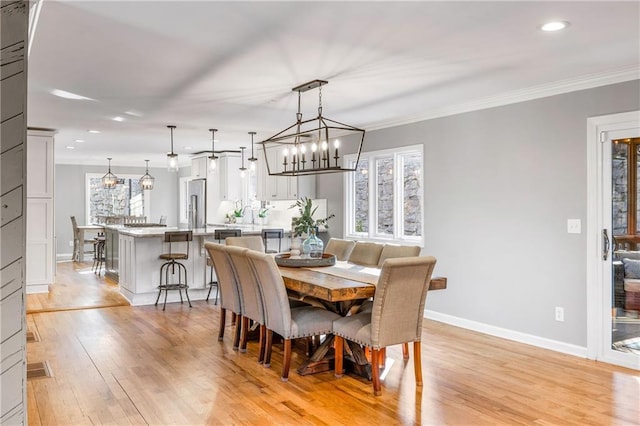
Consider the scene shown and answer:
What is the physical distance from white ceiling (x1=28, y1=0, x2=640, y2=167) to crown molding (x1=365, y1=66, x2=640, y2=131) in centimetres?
1

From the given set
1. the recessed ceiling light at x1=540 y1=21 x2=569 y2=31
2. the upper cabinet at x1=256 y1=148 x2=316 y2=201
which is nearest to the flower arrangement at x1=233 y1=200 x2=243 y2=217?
the upper cabinet at x1=256 y1=148 x2=316 y2=201

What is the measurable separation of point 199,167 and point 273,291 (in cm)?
700

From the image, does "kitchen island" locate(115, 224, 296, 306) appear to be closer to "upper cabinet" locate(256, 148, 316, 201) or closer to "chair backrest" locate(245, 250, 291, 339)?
"upper cabinet" locate(256, 148, 316, 201)

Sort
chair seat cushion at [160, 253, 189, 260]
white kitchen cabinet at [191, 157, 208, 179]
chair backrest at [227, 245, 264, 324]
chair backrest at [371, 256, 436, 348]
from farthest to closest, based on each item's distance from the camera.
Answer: white kitchen cabinet at [191, 157, 208, 179] < chair seat cushion at [160, 253, 189, 260] < chair backrest at [227, 245, 264, 324] < chair backrest at [371, 256, 436, 348]

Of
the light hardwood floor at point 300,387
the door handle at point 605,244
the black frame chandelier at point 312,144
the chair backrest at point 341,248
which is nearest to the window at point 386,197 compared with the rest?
the black frame chandelier at point 312,144

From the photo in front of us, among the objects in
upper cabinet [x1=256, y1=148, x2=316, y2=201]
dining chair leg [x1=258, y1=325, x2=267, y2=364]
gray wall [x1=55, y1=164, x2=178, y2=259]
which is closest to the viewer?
dining chair leg [x1=258, y1=325, x2=267, y2=364]

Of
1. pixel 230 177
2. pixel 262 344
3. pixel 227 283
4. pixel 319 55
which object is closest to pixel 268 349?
pixel 262 344

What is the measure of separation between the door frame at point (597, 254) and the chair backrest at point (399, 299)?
1.71m

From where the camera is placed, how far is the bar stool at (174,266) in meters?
6.24

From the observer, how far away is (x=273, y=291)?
377 centimetres

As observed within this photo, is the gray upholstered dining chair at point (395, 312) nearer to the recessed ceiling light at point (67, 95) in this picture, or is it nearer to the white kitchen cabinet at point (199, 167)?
the recessed ceiling light at point (67, 95)

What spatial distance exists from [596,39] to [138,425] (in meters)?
3.69

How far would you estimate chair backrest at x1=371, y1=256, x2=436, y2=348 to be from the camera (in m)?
3.32

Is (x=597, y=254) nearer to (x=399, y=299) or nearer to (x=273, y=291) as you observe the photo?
(x=399, y=299)
